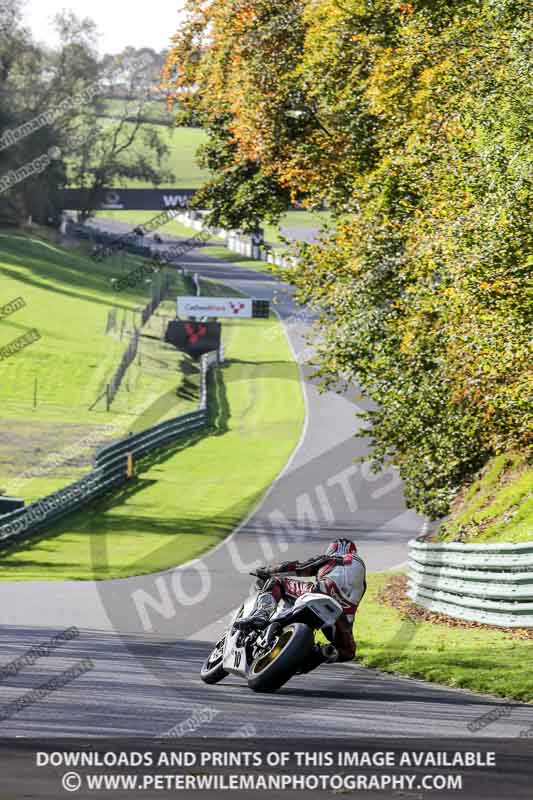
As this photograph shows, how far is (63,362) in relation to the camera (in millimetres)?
64250

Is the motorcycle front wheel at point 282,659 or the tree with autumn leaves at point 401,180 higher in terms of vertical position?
the tree with autumn leaves at point 401,180

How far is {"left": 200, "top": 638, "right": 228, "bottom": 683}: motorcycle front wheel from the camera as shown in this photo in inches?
431

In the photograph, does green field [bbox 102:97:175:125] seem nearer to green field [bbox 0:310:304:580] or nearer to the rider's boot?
green field [bbox 0:310:304:580]

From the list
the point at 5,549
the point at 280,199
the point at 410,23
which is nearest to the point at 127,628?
the point at 5,549

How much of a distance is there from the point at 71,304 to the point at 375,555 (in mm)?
57814

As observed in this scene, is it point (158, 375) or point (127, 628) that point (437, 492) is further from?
point (158, 375)

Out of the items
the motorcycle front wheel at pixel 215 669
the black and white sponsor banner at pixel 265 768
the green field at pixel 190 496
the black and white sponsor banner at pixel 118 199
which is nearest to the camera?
the black and white sponsor banner at pixel 265 768

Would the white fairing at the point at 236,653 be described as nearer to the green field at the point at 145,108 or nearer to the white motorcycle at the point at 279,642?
the white motorcycle at the point at 279,642

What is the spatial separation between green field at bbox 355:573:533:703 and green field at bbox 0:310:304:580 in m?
9.29

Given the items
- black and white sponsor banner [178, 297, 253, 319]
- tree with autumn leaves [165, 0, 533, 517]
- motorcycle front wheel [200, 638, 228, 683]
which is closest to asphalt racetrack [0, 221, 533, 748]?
motorcycle front wheel [200, 638, 228, 683]

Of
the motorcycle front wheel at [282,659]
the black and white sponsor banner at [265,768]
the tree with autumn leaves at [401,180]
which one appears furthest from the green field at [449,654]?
the black and white sponsor banner at [265,768]

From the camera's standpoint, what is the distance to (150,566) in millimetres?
26516

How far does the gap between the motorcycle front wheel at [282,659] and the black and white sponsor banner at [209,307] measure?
197 ft

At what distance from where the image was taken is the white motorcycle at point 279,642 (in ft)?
32.3
